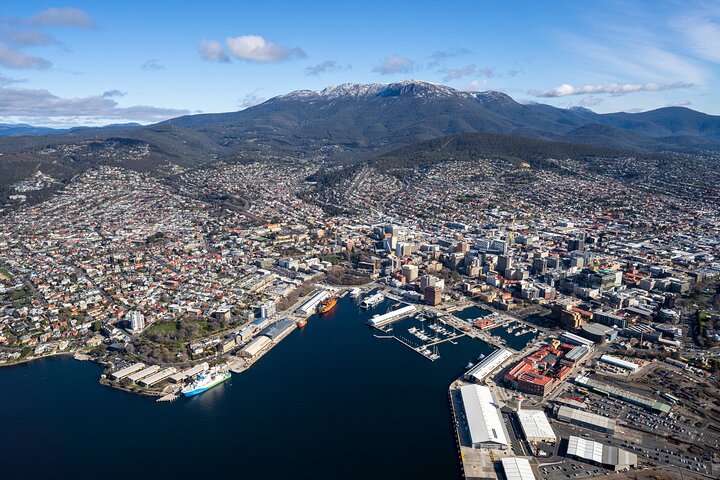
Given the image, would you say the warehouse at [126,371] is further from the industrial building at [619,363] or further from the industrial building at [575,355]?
the industrial building at [619,363]

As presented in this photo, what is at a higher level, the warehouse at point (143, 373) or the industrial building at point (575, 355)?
the industrial building at point (575, 355)

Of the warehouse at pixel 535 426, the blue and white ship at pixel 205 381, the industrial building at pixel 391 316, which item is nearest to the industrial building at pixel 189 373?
the blue and white ship at pixel 205 381

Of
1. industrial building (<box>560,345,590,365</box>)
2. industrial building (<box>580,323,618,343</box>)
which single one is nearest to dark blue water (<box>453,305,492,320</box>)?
industrial building (<box>580,323,618,343</box>)

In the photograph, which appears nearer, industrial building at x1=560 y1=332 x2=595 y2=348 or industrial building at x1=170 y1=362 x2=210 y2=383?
industrial building at x1=170 y1=362 x2=210 y2=383

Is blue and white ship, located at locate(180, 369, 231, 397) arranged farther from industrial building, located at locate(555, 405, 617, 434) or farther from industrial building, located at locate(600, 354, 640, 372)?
industrial building, located at locate(600, 354, 640, 372)

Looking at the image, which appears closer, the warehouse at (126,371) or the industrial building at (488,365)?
the industrial building at (488,365)

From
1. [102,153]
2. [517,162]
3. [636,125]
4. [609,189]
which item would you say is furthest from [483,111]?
[102,153]

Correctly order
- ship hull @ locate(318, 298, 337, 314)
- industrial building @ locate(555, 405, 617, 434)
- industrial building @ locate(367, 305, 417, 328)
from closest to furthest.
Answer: industrial building @ locate(555, 405, 617, 434), industrial building @ locate(367, 305, 417, 328), ship hull @ locate(318, 298, 337, 314)

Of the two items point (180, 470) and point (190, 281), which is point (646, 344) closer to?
point (180, 470)
